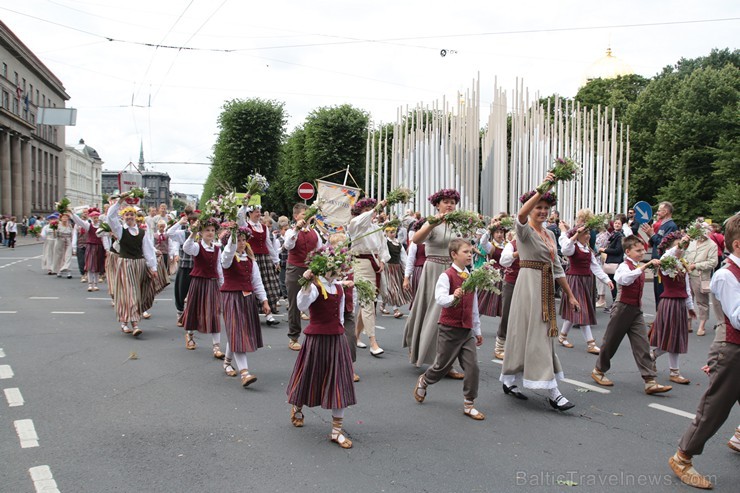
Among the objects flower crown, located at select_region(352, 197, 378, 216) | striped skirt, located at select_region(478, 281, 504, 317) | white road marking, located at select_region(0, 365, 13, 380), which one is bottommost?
white road marking, located at select_region(0, 365, 13, 380)

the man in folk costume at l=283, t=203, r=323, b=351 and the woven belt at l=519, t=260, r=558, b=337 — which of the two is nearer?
the woven belt at l=519, t=260, r=558, b=337

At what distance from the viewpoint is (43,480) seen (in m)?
4.49

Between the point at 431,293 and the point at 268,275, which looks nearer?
the point at 431,293

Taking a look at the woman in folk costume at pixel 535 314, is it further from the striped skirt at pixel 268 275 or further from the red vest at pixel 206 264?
the striped skirt at pixel 268 275

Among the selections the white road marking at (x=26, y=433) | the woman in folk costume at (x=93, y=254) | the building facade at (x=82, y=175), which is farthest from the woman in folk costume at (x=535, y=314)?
the building facade at (x=82, y=175)

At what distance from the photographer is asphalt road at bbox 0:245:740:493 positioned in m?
4.61

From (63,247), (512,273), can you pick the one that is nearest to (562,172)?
(512,273)

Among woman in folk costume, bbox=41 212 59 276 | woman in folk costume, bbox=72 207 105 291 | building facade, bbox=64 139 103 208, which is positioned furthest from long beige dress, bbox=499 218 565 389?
building facade, bbox=64 139 103 208

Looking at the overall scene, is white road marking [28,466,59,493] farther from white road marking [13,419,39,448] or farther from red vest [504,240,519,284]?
red vest [504,240,519,284]

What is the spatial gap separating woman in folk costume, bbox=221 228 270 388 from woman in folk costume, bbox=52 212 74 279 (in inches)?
533

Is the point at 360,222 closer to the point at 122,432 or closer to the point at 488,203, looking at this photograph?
the point at 122,432

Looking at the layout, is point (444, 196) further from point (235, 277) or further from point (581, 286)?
point (581, 286)

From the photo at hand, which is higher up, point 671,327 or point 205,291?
point 205,291

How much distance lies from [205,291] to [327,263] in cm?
389
